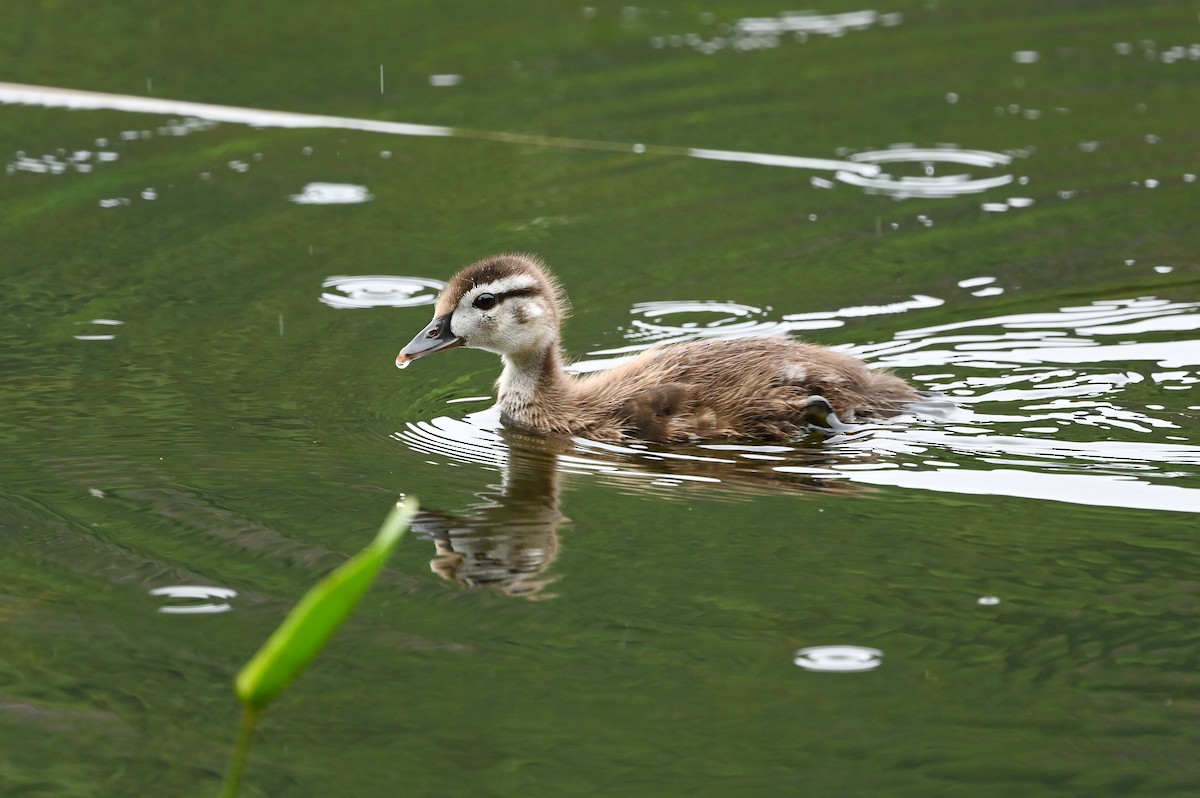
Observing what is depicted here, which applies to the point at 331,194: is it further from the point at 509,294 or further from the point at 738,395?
the point at 738,395

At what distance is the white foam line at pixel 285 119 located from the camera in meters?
11.9

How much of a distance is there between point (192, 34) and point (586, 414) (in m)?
8.36

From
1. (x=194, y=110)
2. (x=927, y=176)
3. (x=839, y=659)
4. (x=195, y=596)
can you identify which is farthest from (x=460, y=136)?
(x=839, y=659)

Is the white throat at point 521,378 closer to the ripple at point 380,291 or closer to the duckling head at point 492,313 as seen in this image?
the duckling head at point 492,313

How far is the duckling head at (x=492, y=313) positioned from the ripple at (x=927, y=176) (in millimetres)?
3926

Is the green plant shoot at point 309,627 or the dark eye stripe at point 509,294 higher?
the dark eye stripe at point 509,294

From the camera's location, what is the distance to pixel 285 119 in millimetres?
12570

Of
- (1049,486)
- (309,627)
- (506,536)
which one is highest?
(309,627)

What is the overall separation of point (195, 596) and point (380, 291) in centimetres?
424

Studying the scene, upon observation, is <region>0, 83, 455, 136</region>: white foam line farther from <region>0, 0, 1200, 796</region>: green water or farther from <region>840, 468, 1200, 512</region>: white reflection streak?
<region>840, 468, 1200, 512</region>: white reflection streak

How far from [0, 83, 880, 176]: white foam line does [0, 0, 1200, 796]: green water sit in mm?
119

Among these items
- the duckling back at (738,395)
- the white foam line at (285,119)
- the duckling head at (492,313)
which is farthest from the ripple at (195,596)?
the white foam line at (285,119)

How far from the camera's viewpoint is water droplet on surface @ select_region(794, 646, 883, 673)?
16.0 ft

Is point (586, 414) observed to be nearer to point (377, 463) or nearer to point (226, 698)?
point (377, 463)
